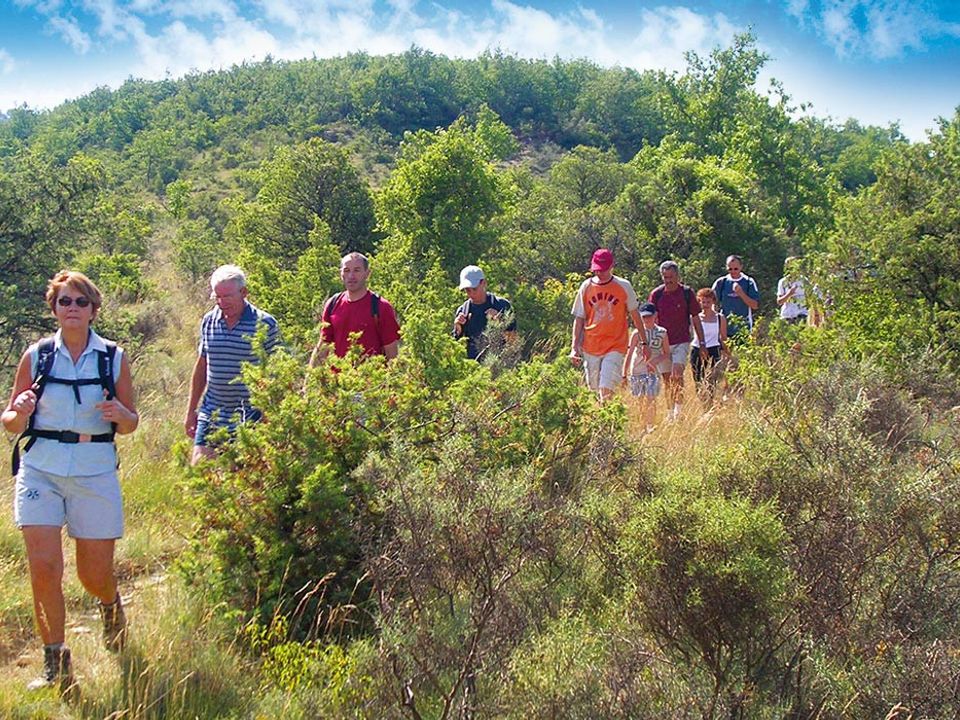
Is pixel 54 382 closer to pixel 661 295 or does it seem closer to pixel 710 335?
pixel 661 295

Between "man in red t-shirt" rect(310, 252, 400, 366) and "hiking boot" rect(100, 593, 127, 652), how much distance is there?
2276 mm

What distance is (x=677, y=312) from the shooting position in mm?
8641

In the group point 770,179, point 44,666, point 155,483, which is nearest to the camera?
point 44,666

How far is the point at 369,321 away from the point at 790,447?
2885 mm

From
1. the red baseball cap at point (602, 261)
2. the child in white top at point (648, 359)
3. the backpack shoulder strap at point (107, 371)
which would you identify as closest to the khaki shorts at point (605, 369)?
the child in white top at point (648, 359)

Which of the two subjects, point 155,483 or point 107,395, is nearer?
point 107,395

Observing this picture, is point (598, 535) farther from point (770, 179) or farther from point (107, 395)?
point (770, 179)

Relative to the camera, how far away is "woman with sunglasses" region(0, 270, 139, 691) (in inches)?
146

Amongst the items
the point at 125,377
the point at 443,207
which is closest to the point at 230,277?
the point at 125,377

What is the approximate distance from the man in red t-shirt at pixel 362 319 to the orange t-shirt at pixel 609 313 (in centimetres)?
229

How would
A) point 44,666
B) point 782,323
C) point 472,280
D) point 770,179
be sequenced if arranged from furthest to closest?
point 770,179 < point 782,323 < point 472,280 < point 44,666

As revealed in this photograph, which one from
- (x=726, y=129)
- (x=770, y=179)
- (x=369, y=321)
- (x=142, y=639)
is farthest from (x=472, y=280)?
(x=726, y=129)

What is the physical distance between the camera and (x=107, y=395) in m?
3.89

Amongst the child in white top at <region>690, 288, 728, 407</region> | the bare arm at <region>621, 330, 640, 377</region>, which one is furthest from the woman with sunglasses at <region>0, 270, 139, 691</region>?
the child in white top at <region>690, 288, 728, 407</region>
